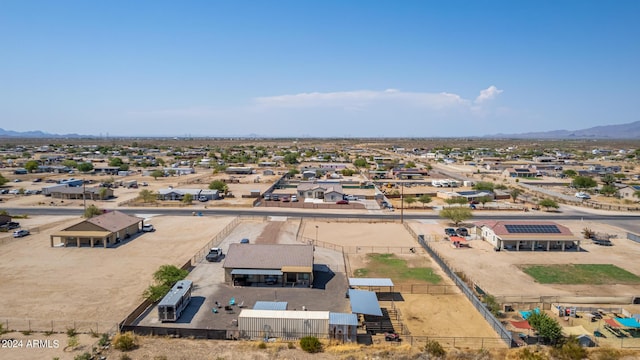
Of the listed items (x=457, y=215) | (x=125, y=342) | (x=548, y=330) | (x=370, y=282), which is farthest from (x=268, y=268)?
(x=457, y=215)

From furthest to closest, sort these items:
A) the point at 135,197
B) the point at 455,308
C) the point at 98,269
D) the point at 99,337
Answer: the point at 135,197, the point at 98,269, the point at 455,308, the point at 99,337

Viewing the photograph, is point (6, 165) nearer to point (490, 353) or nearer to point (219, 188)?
point (219, 188)

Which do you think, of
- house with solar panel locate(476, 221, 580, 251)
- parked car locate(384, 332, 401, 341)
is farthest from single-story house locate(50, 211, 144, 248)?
house with solar panel locate(476, 221, 580, 251)

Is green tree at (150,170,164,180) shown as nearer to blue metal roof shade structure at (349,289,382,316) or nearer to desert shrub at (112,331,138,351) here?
desert shrub at (112,331,138,351)

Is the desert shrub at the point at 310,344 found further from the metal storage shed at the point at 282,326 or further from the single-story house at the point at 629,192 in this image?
the single-story house at the point at 629,192

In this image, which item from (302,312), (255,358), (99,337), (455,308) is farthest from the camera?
(455,308)

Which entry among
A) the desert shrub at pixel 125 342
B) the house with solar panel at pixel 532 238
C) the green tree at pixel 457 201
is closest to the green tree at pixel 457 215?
the house with solar panel at pixel 532 238

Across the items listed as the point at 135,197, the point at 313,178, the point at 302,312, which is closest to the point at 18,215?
the point at 135,197
